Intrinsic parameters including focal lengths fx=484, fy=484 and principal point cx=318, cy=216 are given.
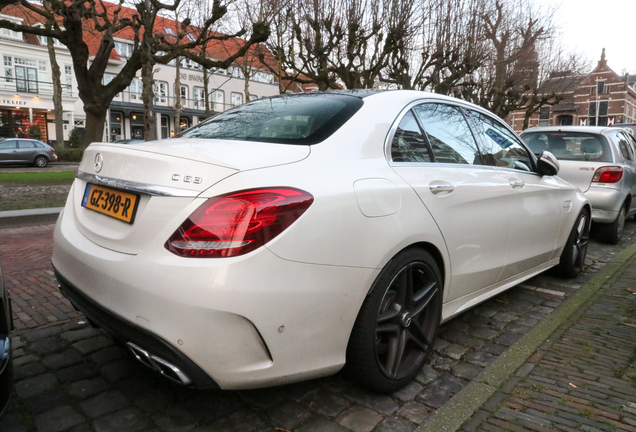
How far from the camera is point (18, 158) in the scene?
21359 mm

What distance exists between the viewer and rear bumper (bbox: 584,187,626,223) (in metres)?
6.26

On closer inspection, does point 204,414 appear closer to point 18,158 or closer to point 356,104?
point 356,104

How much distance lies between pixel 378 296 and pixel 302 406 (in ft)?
2.21

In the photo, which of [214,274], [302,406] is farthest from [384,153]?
[302,406]

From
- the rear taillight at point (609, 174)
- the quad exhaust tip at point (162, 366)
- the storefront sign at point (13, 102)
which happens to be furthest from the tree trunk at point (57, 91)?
the quad exhaust tip at point (162, 366)

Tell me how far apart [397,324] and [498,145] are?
6.05ft

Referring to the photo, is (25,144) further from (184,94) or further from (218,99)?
(218,99)

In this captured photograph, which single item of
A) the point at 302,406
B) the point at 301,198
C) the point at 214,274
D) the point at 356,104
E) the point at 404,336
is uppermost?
the point at 356,104

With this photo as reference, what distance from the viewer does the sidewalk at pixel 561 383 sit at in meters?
2.25

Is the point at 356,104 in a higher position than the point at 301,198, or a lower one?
higher

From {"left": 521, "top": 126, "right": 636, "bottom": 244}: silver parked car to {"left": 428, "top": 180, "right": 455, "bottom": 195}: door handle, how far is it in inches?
181

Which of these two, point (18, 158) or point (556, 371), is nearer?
point (556, 371)

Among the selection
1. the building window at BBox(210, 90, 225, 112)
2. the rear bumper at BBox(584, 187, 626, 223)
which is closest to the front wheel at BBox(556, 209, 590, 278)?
the rear bumper at BBox(584, 187, 626, 223)

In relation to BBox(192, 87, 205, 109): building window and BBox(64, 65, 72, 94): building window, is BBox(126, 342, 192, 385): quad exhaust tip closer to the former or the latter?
BBox(64, 65, 72, 94): building window
